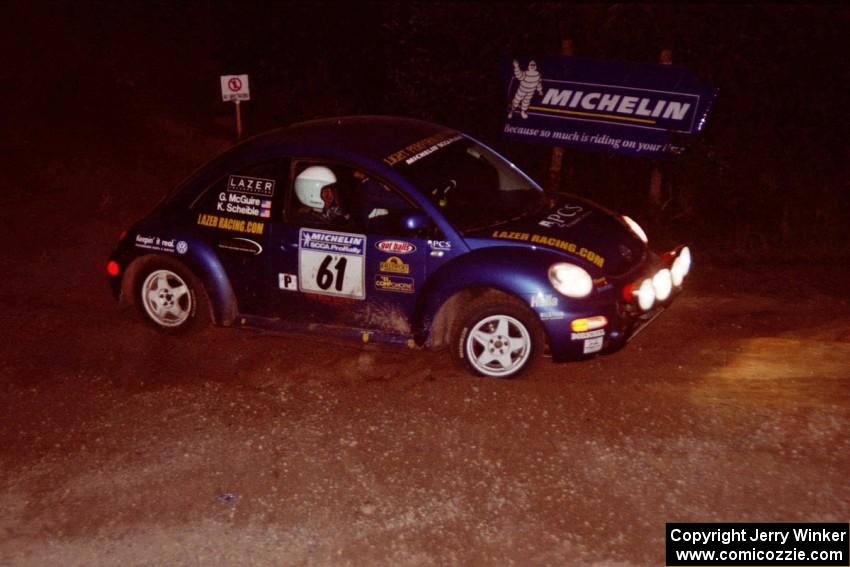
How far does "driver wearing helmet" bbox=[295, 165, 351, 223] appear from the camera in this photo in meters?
7.08

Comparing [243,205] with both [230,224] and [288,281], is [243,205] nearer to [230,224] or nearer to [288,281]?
[230,224]

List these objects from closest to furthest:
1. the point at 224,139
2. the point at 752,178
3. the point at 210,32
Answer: the point at 752,178, the point at 224,139, the point at 210,32

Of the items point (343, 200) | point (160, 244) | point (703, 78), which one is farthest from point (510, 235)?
point (703, 78)

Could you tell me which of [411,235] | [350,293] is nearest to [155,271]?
[350,293]

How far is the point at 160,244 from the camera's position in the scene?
7.55 metres

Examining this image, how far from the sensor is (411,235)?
687cm

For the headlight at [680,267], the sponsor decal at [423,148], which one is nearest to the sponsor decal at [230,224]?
the sponsor decal at [423,148]

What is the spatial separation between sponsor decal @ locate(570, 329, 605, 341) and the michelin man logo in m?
5.18

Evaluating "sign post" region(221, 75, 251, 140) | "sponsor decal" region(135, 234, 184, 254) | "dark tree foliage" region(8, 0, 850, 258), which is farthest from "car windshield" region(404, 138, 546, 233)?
"sign post" region(221, 75, 251, 140)

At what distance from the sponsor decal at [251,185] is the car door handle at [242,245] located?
349mm

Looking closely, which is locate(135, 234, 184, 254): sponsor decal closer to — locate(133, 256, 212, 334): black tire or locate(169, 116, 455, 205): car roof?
locate(133, 256, 212, 334): black tire

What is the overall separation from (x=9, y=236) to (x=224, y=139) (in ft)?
16.5

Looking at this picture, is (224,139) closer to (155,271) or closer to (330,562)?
(155,271)

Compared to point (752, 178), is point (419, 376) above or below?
below
